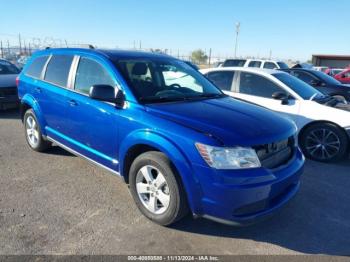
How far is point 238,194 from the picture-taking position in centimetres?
273

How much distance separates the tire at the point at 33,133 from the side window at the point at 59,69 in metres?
0.84

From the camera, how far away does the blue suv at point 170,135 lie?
2797 mm

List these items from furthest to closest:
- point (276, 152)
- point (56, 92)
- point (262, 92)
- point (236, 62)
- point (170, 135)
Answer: point (236, 62)
point (262, 92)
point (56, 92)
point (276, 152)
point (170, 135)

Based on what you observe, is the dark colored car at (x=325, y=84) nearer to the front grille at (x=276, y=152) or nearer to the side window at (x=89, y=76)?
the front grille at (x=276, y=152)

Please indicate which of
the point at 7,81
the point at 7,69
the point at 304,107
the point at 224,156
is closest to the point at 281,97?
the point at 304,107

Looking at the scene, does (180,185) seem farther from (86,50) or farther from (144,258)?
(86,50)

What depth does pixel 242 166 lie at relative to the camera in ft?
9.21

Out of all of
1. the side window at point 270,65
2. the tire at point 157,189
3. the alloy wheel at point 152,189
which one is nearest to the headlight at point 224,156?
the tire at point 157,189

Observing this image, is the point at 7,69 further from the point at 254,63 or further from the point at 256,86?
the point at 254,63

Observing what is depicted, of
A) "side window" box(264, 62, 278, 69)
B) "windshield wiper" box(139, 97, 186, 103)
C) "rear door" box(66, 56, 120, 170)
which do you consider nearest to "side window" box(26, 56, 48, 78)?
"rear door" box(66, 56, 120, 170)

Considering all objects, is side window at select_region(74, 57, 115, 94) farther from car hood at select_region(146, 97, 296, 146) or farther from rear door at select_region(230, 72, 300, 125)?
rear door at select_region(230, 72, 300, 125)

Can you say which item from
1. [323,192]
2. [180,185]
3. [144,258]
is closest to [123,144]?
[180,185]

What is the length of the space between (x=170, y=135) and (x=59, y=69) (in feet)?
8.37

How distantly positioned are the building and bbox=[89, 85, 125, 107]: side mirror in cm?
2971
